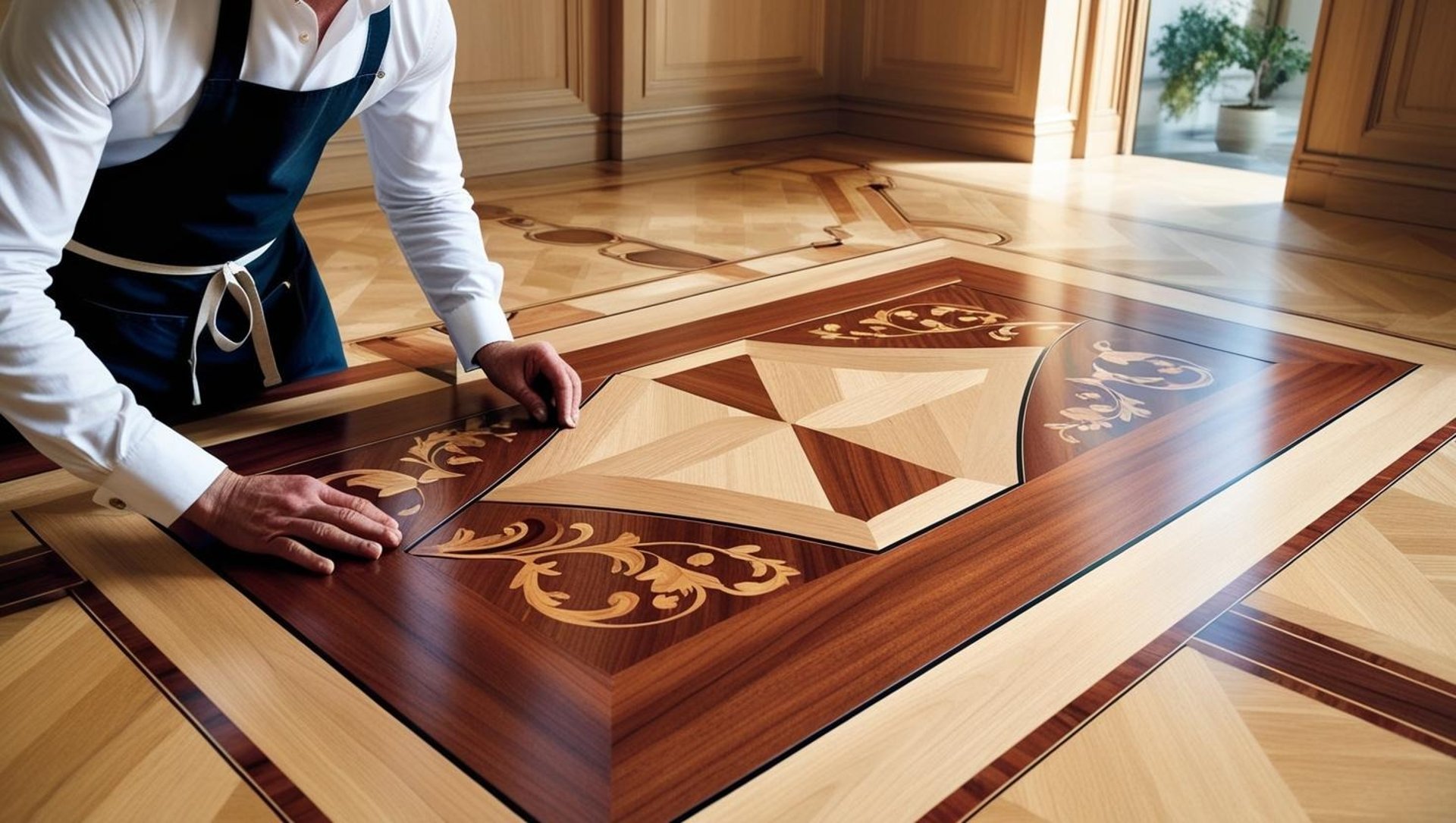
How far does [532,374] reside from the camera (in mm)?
1675

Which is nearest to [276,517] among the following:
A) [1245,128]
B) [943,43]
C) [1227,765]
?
[1227,765]

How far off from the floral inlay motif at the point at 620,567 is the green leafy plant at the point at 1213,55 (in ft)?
12.3

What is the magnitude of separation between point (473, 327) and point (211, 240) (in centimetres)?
34

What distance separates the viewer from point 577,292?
248 centimetres

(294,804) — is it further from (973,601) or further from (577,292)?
(577,292)

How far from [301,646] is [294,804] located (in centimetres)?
23

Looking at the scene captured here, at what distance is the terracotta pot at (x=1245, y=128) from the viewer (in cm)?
438

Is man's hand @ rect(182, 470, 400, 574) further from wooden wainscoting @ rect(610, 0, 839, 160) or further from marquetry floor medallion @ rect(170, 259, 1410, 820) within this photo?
wooden wainscoting @ rect(610, 0, 839, 160)

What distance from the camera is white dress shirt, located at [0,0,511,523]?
107cm

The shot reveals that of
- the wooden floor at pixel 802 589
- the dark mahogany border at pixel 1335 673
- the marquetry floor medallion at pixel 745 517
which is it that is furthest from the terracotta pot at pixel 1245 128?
the dark mahogany border at pixel 1335 673

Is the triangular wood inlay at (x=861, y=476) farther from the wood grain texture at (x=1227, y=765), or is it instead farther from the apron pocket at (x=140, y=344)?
the apron pocket at (x=140, y=344)

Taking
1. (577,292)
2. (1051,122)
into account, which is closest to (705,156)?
(1051,122)

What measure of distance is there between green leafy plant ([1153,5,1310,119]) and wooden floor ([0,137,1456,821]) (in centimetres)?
227

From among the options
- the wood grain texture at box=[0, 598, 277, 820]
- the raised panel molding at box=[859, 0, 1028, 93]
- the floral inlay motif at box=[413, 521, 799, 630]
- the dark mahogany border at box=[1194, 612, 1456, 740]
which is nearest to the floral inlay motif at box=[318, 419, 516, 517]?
the floral inlay motif at box=[413, 521, 799, 630]
